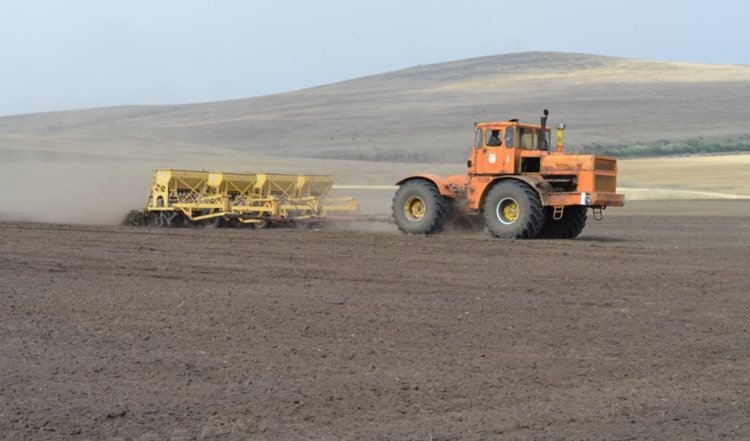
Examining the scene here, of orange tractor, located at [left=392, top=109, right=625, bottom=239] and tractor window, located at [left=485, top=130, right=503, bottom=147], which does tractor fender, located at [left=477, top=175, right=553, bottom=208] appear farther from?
tractor window, located at [left=485, top=130, right=503, bottom=147]

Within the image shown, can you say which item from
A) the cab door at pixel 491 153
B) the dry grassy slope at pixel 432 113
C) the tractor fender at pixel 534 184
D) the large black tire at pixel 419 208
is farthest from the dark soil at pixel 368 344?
the dry grassy slope at pixel 432 113

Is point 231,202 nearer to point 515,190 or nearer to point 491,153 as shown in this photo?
point 491,153

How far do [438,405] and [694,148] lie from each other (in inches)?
2986

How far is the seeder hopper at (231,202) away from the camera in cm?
2266

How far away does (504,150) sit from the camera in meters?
20.8

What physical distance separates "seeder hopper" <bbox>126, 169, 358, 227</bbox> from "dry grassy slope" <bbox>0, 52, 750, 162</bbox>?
35.3 meters

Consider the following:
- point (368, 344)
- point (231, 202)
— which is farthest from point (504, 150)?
point (368, 344)

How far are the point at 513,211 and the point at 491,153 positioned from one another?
1245mm

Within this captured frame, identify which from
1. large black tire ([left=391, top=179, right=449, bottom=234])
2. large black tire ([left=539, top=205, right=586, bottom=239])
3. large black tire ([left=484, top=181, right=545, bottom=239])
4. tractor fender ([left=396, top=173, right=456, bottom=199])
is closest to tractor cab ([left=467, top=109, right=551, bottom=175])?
large black tire ([left=484, top=181, right=545, bottom=239])

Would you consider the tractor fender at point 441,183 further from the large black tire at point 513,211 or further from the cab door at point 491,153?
the large black tire at point 513,211

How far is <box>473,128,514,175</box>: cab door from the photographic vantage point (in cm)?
2078

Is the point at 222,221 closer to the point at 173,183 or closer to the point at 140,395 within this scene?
the point at 173,183

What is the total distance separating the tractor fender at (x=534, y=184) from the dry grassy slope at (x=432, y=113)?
132ft

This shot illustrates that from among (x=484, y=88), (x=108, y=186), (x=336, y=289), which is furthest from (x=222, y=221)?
(x=484, y=88)
